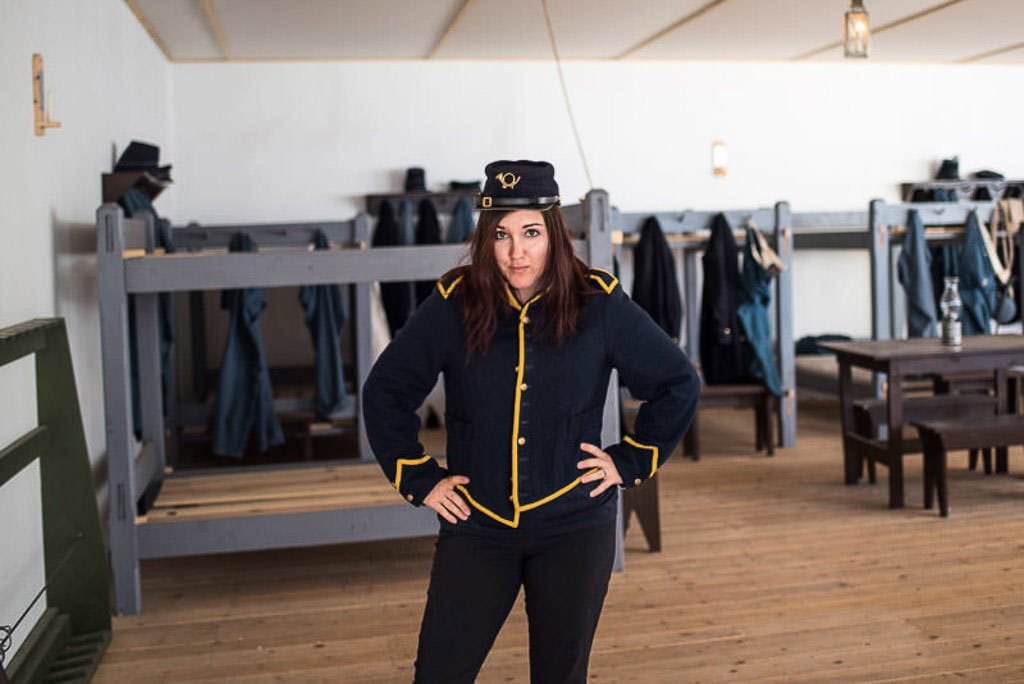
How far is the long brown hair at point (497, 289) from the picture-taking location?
6.46ft

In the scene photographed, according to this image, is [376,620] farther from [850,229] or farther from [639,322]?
[850,229]

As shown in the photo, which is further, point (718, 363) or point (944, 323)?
point (718, 363)

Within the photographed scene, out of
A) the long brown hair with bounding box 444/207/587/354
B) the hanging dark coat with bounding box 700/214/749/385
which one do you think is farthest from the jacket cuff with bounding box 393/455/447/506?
the hanging dark coat with bounding box 700/214/749/385

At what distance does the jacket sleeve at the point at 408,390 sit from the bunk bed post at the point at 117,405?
185cm

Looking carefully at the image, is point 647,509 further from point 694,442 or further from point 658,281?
point 658,281

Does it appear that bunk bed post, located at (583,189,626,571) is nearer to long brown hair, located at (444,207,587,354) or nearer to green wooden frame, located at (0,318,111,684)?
green wooden frame, located at (0,318,111,684)

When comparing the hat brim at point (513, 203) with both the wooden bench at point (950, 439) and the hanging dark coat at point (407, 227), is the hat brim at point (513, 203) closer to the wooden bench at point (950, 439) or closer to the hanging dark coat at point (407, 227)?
the wooden bench at point (950, 439)

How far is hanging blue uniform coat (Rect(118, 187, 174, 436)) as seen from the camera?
4648 millimetres

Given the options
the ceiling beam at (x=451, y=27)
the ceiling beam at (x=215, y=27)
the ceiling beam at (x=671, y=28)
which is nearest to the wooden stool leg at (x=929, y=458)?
the ceiling beam at (x=671, y=28)

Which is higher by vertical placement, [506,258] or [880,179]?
[880,179]

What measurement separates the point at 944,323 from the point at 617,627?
2.35 meters

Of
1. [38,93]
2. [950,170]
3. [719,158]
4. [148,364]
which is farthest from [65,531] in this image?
[950,170]

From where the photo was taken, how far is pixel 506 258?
1.97 m

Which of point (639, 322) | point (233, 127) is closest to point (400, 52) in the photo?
point (233, 127)
